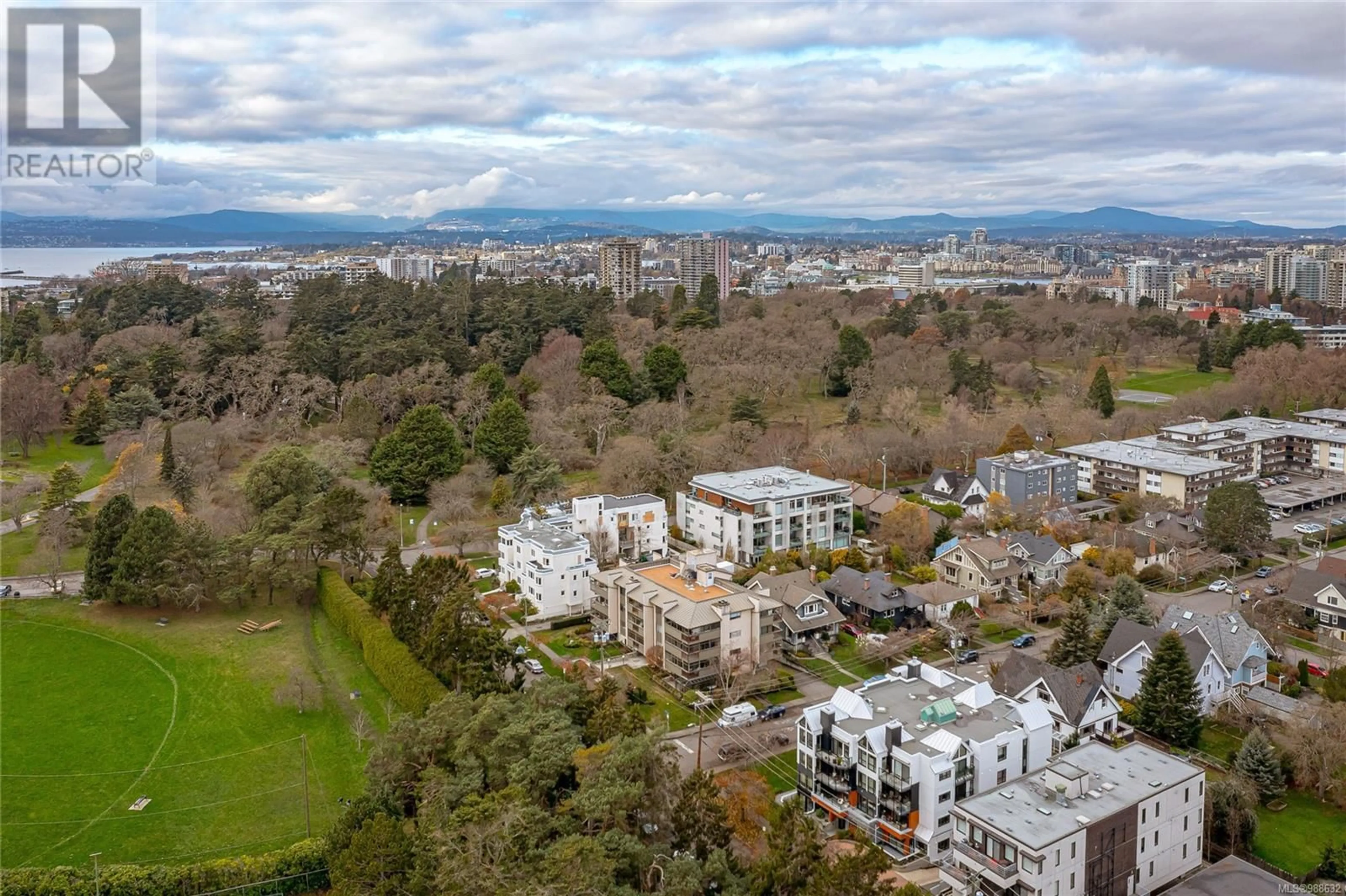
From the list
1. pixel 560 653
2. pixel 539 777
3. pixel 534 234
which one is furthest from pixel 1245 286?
pixel 534 234

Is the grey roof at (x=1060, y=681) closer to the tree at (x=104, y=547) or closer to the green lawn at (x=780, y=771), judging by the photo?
the green lawn at (x=780, y=771)

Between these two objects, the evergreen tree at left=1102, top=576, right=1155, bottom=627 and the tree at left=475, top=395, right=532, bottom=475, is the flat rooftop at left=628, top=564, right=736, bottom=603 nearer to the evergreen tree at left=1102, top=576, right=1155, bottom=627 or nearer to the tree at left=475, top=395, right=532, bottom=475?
the evergreen tree at left=1102, top=576, right=1155, bottom=627

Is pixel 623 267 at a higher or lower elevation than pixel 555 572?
A: higher

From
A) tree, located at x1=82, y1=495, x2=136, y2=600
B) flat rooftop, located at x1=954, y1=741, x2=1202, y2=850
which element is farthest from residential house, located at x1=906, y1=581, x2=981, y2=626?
tree, located at x1=82, y1=495, x2=136, y2=600

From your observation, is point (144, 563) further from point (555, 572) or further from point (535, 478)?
point (535, 478)

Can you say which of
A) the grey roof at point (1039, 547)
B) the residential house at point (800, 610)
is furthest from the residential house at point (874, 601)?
the grey roof at point (1039, 547)

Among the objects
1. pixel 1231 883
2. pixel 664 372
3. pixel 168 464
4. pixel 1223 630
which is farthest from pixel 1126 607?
pixel 168 464
